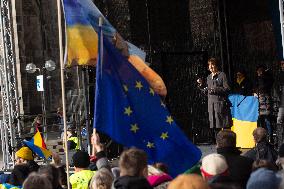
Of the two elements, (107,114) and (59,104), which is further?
(59,104)

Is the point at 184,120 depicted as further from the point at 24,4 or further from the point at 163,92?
the point at 24,4

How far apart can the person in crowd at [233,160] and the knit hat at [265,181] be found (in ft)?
1.90

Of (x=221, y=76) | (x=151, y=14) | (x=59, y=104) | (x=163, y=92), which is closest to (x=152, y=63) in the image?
(x=151, y=14)

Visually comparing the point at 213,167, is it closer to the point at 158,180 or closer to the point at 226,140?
the point at 158,180

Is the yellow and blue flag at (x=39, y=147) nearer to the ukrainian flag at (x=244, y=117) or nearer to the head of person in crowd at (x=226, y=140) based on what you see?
the ukrainian flag at (x=244, y=117)

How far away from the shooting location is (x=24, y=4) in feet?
107

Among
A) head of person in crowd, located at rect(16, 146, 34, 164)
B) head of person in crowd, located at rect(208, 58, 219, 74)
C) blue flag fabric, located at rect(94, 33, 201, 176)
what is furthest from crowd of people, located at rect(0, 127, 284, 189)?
head of person in crowd, located at rect(208, 58, 219, 74)

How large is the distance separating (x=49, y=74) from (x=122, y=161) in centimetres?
2735

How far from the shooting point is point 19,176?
8.41 metres

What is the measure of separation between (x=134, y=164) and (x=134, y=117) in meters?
1.73

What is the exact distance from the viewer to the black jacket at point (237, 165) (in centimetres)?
620

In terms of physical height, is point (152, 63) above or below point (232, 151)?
above

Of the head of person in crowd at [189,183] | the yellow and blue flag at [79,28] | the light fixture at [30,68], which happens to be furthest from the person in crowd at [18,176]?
the light fixture at [30,68]

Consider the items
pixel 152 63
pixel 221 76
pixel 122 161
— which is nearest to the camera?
pixel 122 161
